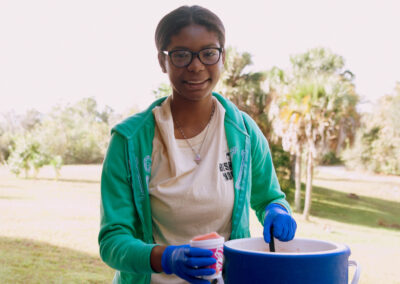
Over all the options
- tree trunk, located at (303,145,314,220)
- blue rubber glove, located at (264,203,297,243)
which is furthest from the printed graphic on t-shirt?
tree trunk, located at (303,145,314,220)

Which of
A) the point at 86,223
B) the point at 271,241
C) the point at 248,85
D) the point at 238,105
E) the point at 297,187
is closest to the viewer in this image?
the point at 271,241

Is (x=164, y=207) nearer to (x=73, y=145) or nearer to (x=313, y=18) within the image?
(x=73, y=145)

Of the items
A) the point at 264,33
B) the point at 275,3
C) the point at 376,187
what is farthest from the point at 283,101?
the point at 264,33

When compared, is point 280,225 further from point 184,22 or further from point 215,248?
point 184,22

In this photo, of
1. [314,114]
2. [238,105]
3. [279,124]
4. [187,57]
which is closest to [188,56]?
[187,57]

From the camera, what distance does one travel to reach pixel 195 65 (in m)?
0.88

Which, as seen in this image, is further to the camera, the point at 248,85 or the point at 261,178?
the point at 248,85

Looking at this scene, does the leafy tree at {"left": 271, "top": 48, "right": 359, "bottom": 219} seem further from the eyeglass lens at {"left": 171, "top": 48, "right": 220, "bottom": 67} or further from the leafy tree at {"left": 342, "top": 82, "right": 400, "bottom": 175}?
the eyeglass lens at {"left": 171, "top": 48, "right": 220, "bottom": 67}

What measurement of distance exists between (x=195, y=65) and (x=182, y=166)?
0.21 m

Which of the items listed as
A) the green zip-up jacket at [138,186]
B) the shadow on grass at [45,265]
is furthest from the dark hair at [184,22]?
the shadow on grass at [45,265]

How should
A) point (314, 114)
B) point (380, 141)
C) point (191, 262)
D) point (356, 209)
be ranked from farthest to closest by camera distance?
point (356, 209) < point (380, 141) < point (314, 114) < point (191, 262)

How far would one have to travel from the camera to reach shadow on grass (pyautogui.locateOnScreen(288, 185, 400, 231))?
10.8 m

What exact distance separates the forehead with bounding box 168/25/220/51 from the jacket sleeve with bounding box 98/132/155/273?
0.23 m

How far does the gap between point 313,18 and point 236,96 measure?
4822 millimetres
